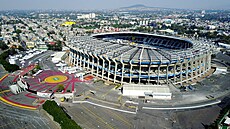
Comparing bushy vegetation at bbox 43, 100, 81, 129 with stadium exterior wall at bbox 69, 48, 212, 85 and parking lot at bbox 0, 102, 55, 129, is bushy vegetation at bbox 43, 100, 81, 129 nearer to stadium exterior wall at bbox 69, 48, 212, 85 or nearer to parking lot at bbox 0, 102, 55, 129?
parking lot at bbox 0, 102, 55, 129

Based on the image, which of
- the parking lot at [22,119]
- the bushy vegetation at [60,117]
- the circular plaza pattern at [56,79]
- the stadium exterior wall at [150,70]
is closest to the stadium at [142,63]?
the stadium exterior wall at [150,70]

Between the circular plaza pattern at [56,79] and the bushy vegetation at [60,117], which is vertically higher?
the circular plaza pattern at [56,79]

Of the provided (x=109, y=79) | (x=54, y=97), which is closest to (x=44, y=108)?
(x=54, y=97)

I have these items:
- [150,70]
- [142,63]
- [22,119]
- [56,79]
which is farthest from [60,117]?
[150,70]

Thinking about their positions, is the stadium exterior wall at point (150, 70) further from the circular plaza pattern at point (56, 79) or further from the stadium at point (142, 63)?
the circular plaza pattern at point (56, 79)

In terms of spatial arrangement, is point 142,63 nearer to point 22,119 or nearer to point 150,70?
point 150,70

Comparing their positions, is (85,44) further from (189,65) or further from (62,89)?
(189,65)

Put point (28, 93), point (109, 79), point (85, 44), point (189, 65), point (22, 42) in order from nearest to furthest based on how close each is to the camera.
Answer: point (28, 93), point (109, 79), point (189, 65), point (85, 44), point (22, 42)

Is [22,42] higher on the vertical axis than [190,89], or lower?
higher

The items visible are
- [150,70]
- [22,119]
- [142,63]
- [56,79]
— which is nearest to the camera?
[22,119]
